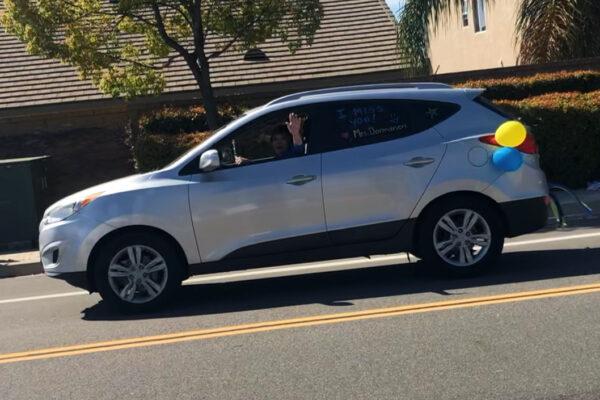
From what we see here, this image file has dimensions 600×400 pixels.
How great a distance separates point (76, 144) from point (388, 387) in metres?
11.9

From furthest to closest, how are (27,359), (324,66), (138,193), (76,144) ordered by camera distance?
(324,66) < (76,144) < (138,193) < (27,359)

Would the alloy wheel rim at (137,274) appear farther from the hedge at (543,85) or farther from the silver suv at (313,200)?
the hedge at (543,85)

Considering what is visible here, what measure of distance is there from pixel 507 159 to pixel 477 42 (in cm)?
1636

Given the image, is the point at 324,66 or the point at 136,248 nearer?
the point at 136,248

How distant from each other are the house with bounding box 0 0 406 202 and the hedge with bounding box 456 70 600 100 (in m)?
3.85

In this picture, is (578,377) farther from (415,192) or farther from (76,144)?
(76,144)

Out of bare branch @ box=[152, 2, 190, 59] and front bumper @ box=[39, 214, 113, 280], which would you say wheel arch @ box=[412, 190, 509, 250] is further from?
bare branch @ box=[152, 2, 190, 59]

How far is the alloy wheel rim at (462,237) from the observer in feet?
25.9

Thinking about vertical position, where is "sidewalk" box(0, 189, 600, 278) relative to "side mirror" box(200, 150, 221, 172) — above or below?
below

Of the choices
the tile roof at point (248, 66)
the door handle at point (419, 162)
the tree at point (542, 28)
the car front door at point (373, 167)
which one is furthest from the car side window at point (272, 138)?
the tile roof at point (248, 66)

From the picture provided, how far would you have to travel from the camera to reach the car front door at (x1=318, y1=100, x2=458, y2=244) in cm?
773

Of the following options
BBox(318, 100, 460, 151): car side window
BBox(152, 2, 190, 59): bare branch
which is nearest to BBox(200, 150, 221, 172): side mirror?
BBox(318, 100, 460, 151): car side window

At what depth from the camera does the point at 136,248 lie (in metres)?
7.64

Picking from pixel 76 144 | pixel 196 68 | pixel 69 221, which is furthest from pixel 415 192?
pixel 76 144
